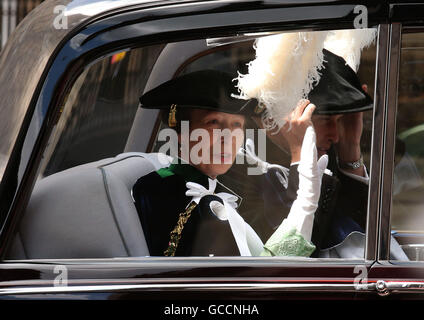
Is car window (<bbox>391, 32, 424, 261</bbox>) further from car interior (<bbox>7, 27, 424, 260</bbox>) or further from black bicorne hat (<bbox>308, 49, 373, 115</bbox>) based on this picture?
black bicorne hat (<bbox>308, 49, 373, 115</bbox>)

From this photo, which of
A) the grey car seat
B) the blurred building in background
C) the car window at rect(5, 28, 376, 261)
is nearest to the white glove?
the car window at rect(5, 28, 376, 261)

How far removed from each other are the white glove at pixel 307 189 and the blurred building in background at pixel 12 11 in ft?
32.2

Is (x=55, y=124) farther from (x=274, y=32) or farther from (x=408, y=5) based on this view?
(x=408, y=5)

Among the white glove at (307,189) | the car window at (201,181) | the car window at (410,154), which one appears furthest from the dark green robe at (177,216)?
the car window at (410,154)

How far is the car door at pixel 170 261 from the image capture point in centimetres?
173

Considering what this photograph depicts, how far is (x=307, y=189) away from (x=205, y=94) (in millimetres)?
370

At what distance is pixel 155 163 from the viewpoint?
2037 millimetres

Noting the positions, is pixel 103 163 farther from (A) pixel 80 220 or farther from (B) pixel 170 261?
(B) pixel 170 261

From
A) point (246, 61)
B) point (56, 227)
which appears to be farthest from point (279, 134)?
point (56, 227)

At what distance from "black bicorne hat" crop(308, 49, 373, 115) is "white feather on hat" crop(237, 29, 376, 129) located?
0.02 m

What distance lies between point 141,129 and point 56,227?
61 centimetres

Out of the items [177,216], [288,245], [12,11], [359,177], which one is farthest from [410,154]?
[12,11]

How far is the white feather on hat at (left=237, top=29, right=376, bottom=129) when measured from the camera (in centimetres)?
180

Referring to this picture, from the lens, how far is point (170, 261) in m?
1.79
